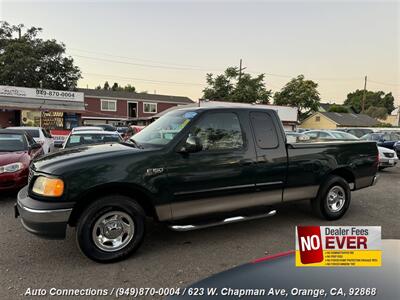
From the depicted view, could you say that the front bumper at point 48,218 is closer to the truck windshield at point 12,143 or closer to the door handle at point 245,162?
the door handle at point 245,162

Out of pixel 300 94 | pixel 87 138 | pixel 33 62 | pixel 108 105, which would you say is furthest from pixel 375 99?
pixel 87 138

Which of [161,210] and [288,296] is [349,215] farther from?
[288,296]

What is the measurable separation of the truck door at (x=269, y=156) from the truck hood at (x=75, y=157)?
1.80m

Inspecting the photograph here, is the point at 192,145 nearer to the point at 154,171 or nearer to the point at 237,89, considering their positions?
the point at 154,171

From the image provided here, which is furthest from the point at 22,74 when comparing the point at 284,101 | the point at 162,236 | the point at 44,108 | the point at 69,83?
the point at 162,236

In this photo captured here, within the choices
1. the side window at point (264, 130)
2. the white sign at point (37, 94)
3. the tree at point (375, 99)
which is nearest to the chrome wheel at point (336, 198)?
the side window at point (264, 130)

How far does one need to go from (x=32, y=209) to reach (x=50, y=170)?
480 mm

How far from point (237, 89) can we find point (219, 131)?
50270 millimetres

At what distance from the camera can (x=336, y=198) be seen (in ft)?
18.2

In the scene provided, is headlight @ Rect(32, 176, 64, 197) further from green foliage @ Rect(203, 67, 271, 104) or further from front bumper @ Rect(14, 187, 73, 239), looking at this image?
green foliage @ Rect(203, 67, 271, 104)

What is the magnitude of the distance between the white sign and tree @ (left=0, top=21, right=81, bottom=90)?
12.5m

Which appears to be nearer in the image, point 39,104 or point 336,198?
point 336,198

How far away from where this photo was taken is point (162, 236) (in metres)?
4.75

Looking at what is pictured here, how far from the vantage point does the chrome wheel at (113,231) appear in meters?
3.75
